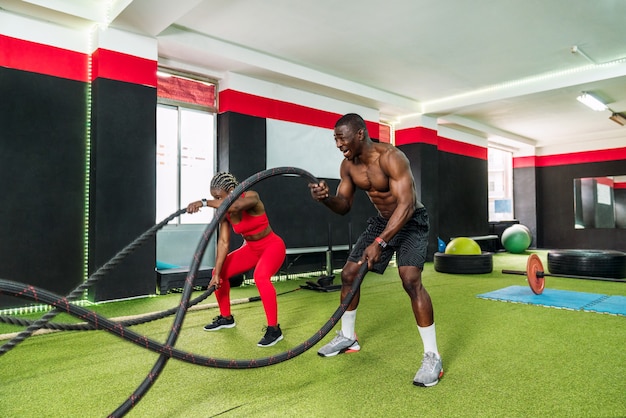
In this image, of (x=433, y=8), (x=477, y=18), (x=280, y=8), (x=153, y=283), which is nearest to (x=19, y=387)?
(x=153, y=283)

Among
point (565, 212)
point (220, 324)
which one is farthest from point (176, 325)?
point (565, 212)

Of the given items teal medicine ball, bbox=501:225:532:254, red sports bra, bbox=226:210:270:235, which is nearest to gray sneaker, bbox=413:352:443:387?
red sports bra, bbox=226:210:270:235

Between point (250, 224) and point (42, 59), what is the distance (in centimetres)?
330

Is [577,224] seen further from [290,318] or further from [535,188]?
[290,318]

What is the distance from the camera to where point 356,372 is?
242 centimetres

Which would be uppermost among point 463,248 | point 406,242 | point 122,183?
point 122,183

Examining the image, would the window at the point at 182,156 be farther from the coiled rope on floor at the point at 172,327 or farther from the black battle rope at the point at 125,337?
the black battle rope at the point at 125,337

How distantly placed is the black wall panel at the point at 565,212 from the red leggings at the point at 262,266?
38.1ft

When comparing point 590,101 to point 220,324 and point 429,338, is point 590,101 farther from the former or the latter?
point 220,324

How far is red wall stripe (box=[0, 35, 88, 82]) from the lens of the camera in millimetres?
4219

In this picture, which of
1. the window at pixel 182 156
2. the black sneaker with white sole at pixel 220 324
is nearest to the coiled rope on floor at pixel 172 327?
the black sneaker with white sole at pixel 220 324

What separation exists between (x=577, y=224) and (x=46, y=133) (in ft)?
42.3

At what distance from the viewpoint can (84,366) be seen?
2.56 metres

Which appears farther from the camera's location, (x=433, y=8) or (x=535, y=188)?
(x=535, y=188)
